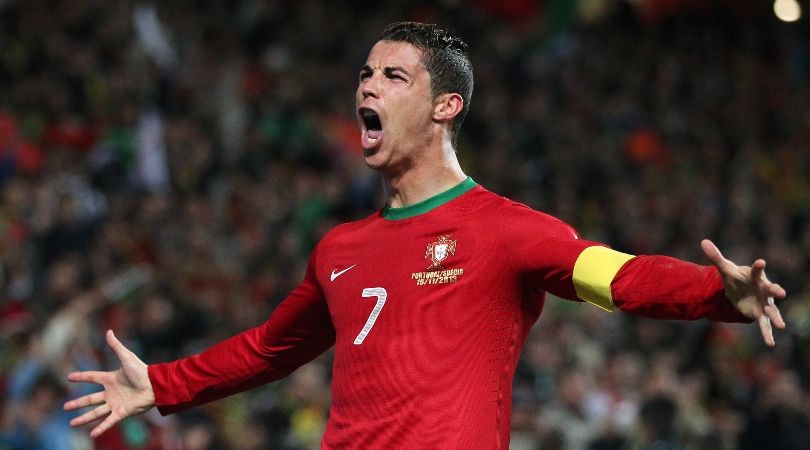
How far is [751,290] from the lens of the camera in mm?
3393

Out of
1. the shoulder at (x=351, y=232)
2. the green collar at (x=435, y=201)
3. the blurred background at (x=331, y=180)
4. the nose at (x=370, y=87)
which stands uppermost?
the nose at (x=370, y=87)

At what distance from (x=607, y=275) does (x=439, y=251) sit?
2.02 feet

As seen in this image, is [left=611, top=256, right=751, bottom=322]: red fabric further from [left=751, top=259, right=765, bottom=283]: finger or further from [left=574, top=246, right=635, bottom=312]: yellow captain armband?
[left=751, top=259, right=765, bottom=283]: finger

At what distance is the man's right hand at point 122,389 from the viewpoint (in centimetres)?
471

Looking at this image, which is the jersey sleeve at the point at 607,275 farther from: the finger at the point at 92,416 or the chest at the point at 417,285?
the finger at the point at 92,416

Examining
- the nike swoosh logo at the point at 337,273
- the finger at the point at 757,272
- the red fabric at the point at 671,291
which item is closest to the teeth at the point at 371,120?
the nike swoosh logo at the point at 337,273

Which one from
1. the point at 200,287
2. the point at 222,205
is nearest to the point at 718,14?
the point at 222,205

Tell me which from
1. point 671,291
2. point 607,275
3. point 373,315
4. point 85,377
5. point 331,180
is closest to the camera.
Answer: point 671,291

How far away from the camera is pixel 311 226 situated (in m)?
12.3

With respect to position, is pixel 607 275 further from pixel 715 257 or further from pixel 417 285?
pixel 417 285

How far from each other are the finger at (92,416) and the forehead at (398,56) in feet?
4.92

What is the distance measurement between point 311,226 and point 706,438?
14.3 ft

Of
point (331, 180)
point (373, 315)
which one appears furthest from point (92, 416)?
point (331, 180)

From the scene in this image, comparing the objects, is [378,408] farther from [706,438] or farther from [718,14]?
[718,14]
